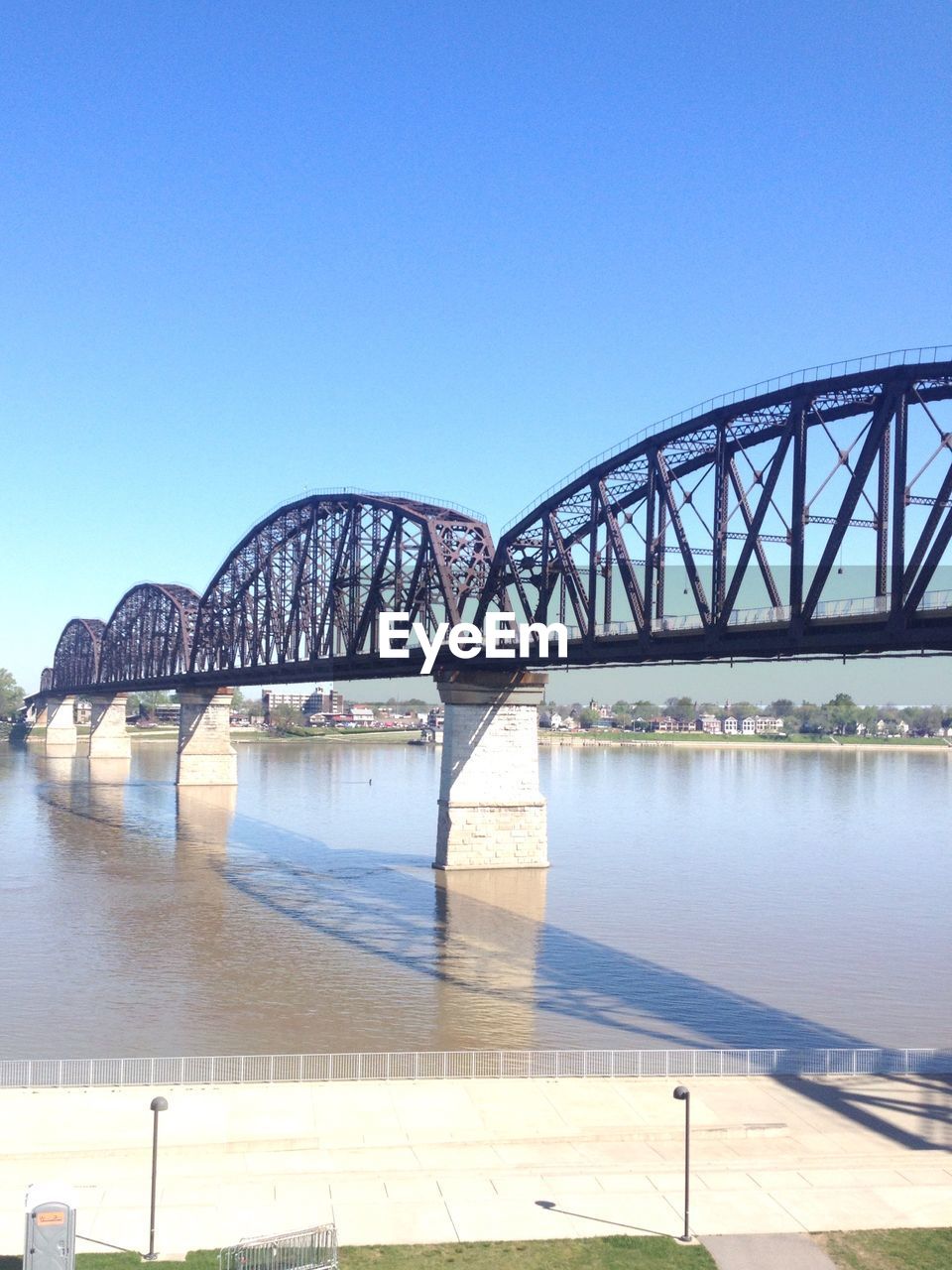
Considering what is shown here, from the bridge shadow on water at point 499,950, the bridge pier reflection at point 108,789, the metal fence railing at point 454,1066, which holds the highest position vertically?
the metal fence railing at point 454,1066

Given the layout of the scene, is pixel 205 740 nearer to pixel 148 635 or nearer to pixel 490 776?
pixel 148 635

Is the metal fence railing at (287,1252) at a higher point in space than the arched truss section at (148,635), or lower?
lower

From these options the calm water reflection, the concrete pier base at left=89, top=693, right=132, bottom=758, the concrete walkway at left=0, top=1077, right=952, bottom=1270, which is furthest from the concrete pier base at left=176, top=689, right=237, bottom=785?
the concrete walkway at left=0, top=1077, right=952, bottom=1270

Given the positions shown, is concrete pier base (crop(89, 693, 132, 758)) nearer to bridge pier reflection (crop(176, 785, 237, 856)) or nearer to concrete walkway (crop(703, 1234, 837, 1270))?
bridge pier reflection (crop(176, 785, 237, 856))

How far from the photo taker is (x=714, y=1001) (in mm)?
34969

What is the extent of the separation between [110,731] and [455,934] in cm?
13852

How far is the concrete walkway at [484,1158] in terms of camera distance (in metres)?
17.7

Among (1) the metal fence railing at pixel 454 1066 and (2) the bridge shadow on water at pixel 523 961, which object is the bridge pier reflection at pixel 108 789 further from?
(1) the metal fence railing at pixel 454 1066

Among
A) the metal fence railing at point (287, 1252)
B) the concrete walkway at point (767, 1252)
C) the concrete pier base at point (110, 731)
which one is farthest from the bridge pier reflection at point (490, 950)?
the concrete pier base at point (110, 731)

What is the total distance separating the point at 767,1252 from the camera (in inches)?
664

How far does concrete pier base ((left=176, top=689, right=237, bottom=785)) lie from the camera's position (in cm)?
11762

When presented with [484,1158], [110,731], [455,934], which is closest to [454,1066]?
[484,1158]

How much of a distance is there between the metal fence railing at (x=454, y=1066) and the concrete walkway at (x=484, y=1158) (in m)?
0.86

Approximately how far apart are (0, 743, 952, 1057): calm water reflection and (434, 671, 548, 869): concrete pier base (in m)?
1.89
